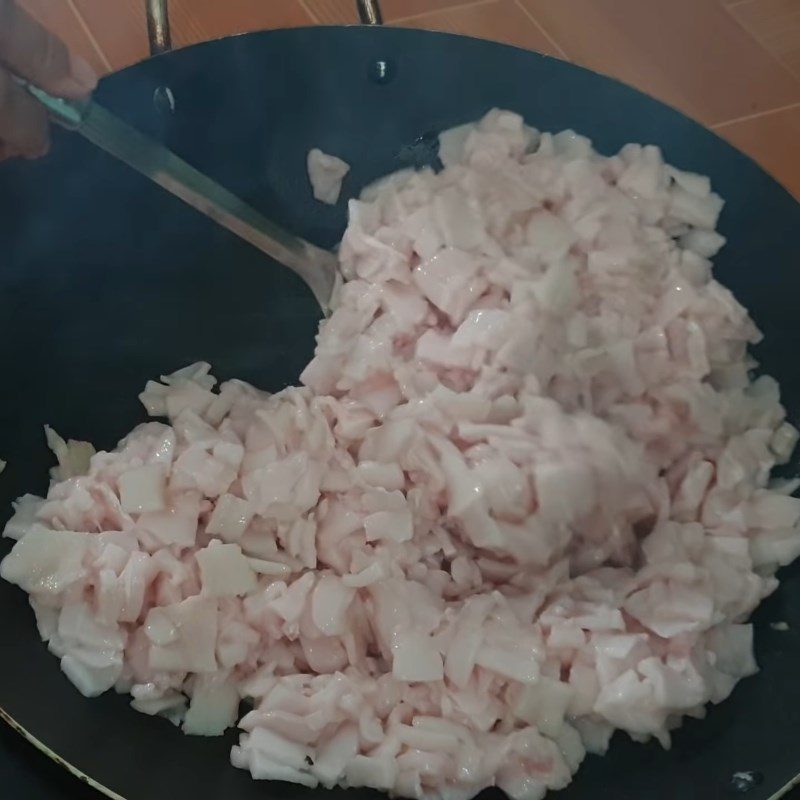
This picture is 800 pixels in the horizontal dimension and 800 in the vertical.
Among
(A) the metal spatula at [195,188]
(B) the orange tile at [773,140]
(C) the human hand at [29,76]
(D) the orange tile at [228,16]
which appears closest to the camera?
(C) the human hand at [29,76]

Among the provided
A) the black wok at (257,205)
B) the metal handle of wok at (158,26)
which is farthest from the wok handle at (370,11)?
the metal handle of wok at (158,26)

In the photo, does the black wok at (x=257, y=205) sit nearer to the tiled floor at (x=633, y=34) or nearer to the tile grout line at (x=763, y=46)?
the tiled floor at (x=633, y=34)

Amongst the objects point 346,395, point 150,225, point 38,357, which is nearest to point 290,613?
point 346,395

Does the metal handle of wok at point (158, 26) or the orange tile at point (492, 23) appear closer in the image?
the metal handle of wok at point (158, 26)

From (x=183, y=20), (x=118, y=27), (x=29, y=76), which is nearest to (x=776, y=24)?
(x=183, y=20)

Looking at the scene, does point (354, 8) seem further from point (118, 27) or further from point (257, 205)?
point (257, 205)
